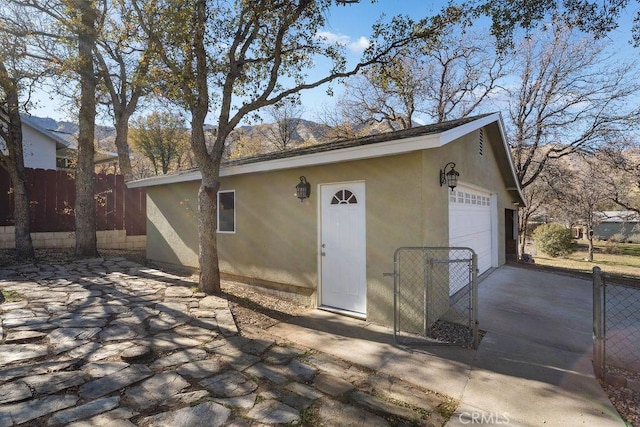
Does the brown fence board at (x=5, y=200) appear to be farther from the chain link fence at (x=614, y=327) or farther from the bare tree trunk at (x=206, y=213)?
the chain link fence at (x=614, y=327)

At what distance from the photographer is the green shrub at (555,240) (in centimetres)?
1852

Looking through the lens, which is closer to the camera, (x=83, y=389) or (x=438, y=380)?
(x=83, y=389)

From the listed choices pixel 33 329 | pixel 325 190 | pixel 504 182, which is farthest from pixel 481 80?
pixel 33 329

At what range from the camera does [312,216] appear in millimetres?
5816

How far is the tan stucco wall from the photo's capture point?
187 inches

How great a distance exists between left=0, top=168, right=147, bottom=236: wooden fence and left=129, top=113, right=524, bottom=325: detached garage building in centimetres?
464

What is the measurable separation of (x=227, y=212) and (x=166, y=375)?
4.59 metres

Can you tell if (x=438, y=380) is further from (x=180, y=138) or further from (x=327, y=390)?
(x=180, y=138)

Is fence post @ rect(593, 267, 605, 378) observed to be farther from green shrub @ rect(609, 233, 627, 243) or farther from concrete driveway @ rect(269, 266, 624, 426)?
green shrub @ rect(609, 233, 627, 243)

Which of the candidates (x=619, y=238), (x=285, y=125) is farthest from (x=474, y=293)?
(x=619, y=238)

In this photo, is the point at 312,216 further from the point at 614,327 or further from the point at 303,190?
the point at 614,327

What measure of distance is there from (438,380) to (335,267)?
2.57 meters

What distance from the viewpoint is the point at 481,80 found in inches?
697

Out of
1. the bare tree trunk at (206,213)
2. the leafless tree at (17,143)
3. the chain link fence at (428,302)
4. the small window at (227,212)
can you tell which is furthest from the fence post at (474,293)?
the leafless tree at (17,143)
